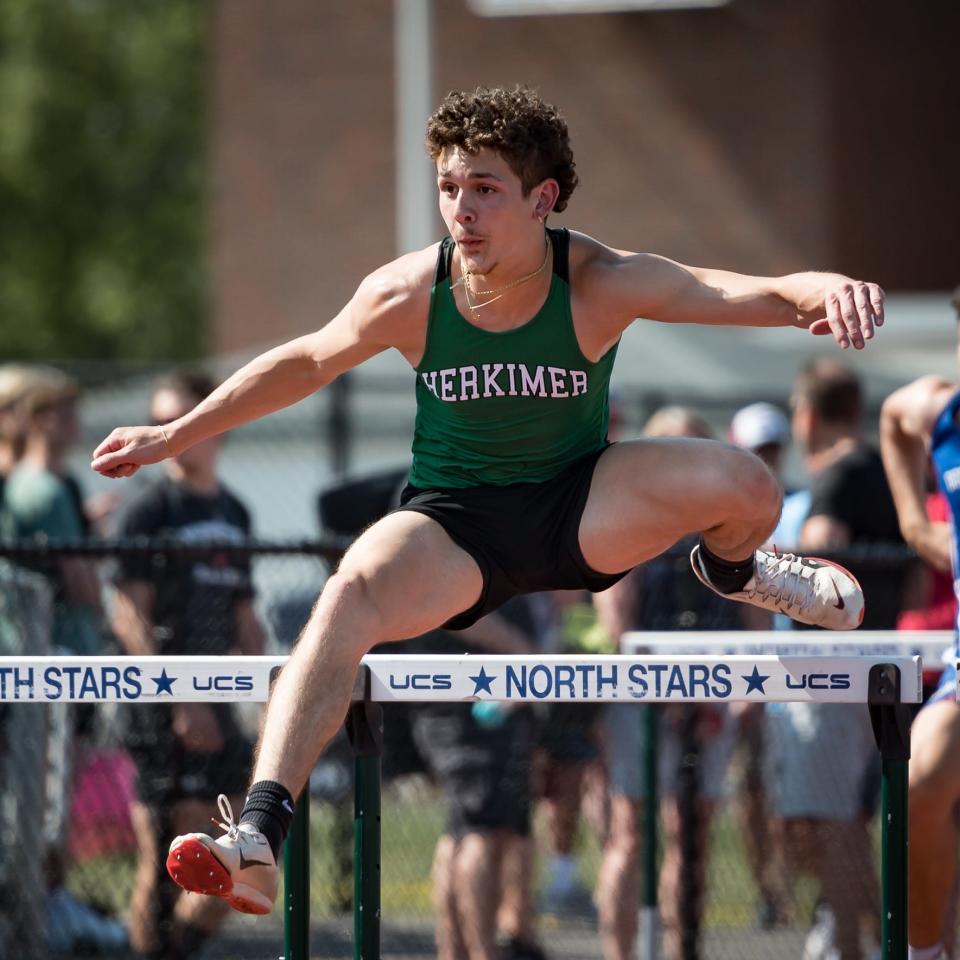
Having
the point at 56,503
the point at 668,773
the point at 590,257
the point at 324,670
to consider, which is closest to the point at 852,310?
the point at 590,257

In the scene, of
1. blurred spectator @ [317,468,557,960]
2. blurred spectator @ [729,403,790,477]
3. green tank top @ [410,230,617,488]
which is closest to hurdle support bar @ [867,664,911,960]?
green tank top @ [410,230,617,488]

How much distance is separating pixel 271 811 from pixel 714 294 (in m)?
1.63

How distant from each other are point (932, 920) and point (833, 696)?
1366 mm

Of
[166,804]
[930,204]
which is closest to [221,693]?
[166,804]

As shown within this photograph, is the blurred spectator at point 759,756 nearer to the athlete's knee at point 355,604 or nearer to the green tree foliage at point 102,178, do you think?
the athlete's knee at point 355,604

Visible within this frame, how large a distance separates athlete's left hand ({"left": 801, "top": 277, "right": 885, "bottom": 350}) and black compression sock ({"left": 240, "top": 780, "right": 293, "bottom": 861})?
1.61 meters

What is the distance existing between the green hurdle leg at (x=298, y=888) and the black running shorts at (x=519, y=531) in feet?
2.11

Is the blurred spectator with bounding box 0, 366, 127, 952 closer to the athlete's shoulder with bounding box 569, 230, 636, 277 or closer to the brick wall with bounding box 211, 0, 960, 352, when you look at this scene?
the athlete's shoulder with bounding box 569, 230, 636, 277

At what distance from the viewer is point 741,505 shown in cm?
414

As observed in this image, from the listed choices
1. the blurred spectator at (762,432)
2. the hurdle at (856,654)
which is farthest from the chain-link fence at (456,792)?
the blurred spectator at (762,432)

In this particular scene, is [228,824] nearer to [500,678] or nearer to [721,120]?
[500,678]

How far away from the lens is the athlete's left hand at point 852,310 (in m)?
3.71

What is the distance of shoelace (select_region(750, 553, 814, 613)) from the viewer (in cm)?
438

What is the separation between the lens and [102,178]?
31656 mm
